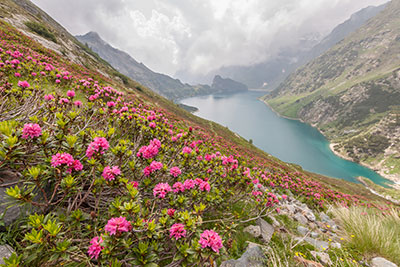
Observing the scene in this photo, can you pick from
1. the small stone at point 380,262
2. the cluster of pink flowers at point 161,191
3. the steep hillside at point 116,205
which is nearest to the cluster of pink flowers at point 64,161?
the steep hillside at point 116,205

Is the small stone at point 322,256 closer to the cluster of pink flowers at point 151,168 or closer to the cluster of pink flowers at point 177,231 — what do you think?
the cluster of pink flowers at point 177,231

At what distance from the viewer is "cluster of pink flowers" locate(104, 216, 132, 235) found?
5.56ft

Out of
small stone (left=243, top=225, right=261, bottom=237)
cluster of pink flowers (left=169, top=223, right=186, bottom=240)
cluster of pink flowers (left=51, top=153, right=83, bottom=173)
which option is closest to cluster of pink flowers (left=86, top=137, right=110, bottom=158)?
cluster of pink flowers (left=51, top=153, right=83, bottom=173)

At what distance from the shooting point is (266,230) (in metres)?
4.77

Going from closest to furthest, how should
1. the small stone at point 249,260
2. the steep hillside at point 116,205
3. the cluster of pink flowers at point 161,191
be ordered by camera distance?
the steep hillside at point 116,205 → the cluster of pink flowers at point 161,191 → the small stone at point 249,260

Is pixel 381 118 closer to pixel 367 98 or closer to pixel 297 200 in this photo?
pixel 367 98

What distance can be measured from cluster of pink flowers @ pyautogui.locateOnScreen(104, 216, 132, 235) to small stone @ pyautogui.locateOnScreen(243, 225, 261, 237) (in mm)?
3838

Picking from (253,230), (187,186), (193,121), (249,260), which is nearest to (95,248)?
(187,186)

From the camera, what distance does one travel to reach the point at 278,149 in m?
97.7

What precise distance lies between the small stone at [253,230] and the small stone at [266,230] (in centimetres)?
17

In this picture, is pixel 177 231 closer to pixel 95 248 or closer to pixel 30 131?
pixel 95 248

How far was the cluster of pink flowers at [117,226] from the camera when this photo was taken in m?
1.70

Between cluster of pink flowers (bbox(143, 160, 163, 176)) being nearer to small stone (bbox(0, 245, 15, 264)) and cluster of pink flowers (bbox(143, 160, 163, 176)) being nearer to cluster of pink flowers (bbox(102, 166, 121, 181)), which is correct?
cluster of pink flowers (bbox(102, 166, 121, 181))

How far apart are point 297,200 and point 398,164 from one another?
144906 mm
